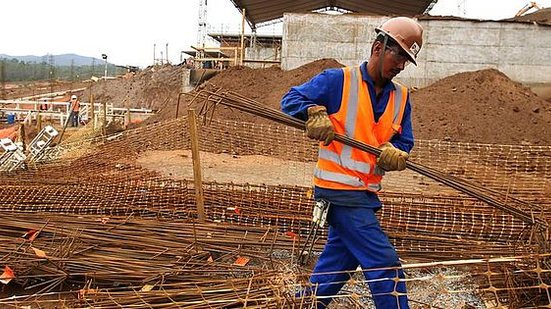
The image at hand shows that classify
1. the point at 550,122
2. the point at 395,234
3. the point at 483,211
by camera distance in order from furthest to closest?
the point at 550,122
the point at 483,211
the point at 395,234

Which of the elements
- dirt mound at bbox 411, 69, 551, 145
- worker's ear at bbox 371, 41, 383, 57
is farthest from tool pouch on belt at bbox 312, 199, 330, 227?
dirt mound at bbox 411, 69, 551, 145

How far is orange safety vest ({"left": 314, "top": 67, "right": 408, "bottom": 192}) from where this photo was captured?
8.44ft

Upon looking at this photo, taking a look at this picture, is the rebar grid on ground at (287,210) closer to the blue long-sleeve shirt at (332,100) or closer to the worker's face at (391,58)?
the blue long-sleeve shirt at (332,100)

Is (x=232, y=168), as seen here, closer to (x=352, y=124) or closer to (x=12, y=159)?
(x=12, y=159)

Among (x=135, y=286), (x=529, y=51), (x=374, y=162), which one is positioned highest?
(x=529, y=51)

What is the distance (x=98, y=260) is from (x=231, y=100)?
65.4 inches

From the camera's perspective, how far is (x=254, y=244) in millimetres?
4125

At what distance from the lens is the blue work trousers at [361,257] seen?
246 cm

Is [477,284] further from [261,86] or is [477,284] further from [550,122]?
[261,86]

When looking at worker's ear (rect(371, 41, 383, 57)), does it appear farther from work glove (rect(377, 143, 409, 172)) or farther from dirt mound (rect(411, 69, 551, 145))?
dirt mound (rect(411, 69, 551, 145))

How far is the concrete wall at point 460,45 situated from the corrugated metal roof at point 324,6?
815 centimetres

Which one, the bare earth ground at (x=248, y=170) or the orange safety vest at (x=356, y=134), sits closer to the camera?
the orange safety vest at (x=356, y=134)

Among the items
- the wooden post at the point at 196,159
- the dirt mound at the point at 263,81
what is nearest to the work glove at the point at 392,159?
the wooden post at the point at 196,159

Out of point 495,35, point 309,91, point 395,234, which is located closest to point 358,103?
point 309,91
